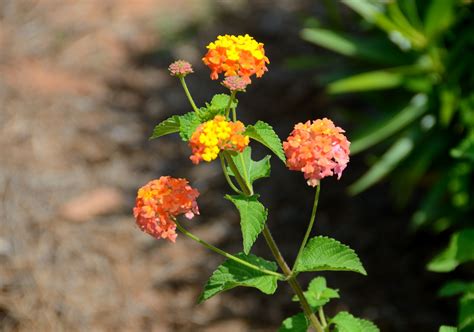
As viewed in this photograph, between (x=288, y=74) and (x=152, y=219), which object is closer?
(x=152, y=219)

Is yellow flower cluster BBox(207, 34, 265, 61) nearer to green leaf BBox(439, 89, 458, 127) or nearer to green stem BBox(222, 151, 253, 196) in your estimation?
green stem BBox(222, 151, 253, 196)

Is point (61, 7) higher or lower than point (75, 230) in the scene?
higher

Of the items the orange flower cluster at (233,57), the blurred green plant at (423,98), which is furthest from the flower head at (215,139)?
the blurred green plant at (423,98)

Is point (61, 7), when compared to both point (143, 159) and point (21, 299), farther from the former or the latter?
point (21, 299)

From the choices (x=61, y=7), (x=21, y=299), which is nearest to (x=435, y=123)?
(x=21, y=299)

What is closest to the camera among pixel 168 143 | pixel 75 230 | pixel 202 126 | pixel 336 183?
pixel 202 126

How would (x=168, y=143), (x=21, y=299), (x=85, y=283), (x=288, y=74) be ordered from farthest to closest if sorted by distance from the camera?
(x=288, y=74) < (x=168, y=143) < (x=85, y=283) < (x=21, y=299)

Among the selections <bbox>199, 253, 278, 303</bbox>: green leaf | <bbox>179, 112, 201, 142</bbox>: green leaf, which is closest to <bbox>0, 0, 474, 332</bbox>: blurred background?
<bbox>199, 253, 278, 303</bbox>: green leaf

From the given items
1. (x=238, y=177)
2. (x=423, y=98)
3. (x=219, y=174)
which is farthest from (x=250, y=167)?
(x=219, y=174)
